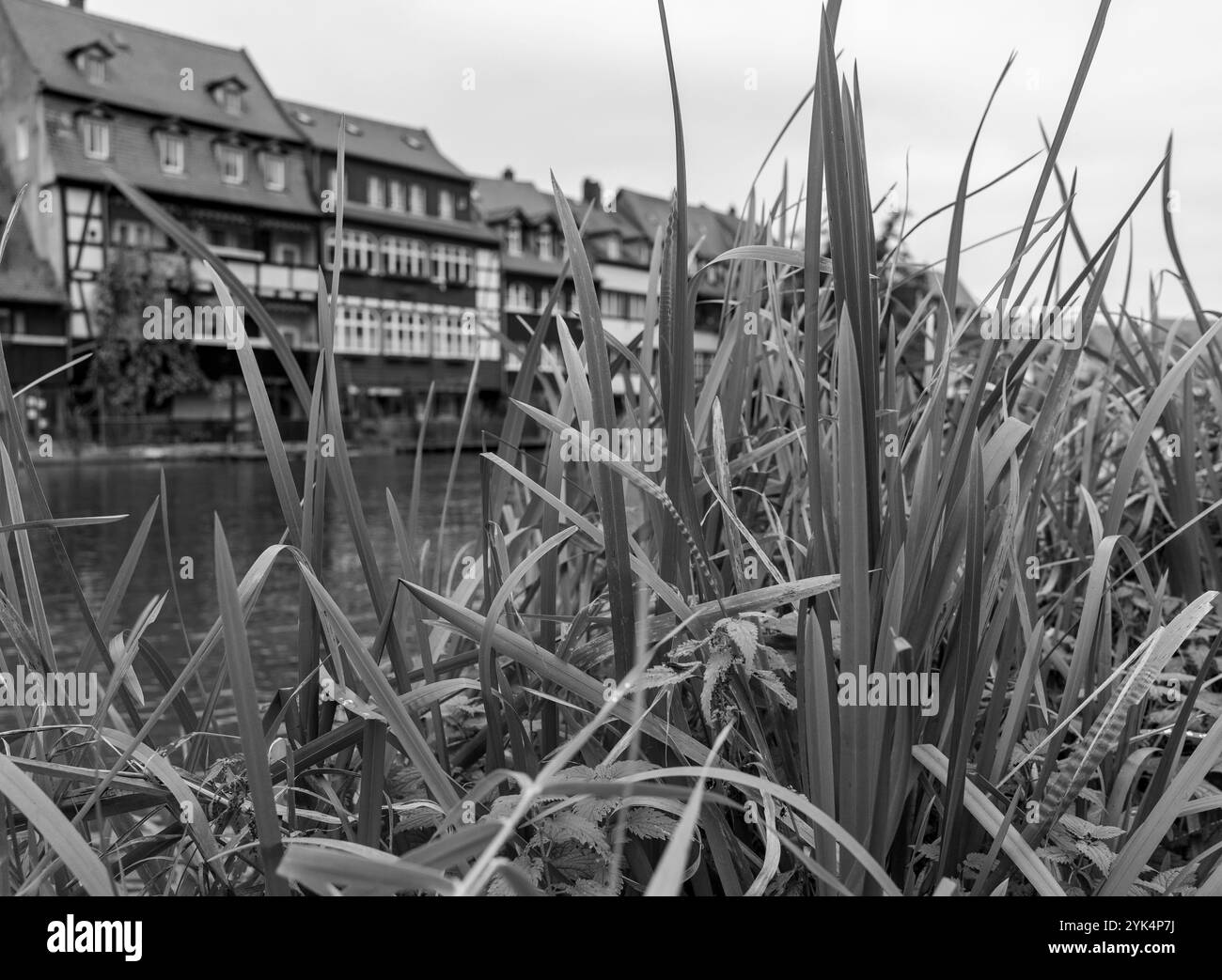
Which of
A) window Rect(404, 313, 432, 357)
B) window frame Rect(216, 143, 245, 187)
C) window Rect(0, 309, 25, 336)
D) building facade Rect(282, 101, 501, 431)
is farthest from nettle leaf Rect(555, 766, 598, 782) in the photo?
window Rect(404, 313, 432, 357)

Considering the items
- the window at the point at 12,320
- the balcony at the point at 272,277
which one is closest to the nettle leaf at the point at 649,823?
the window at the point at 12,320

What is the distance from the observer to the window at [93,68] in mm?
22781

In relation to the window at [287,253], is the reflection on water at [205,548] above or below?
below

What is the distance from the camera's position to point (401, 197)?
28.9m

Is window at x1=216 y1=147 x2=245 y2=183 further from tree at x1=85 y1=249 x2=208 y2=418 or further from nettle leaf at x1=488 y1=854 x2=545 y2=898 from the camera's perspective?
nettle leaf at x1=488 y1=854 x2=545 y2=898

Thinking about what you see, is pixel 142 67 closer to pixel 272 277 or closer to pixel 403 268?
pixel 272 277

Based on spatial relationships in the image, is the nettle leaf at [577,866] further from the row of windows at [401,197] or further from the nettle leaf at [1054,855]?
the row of windows at [401,197]

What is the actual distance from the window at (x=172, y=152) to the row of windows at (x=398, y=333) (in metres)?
4.92

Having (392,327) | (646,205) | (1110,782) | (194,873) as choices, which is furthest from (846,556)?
(646,205)

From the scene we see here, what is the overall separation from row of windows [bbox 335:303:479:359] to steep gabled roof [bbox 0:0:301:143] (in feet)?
16.9

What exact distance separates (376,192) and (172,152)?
18.9 feet

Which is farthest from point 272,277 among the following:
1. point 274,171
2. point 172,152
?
point 172,152

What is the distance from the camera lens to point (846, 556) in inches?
23.7
